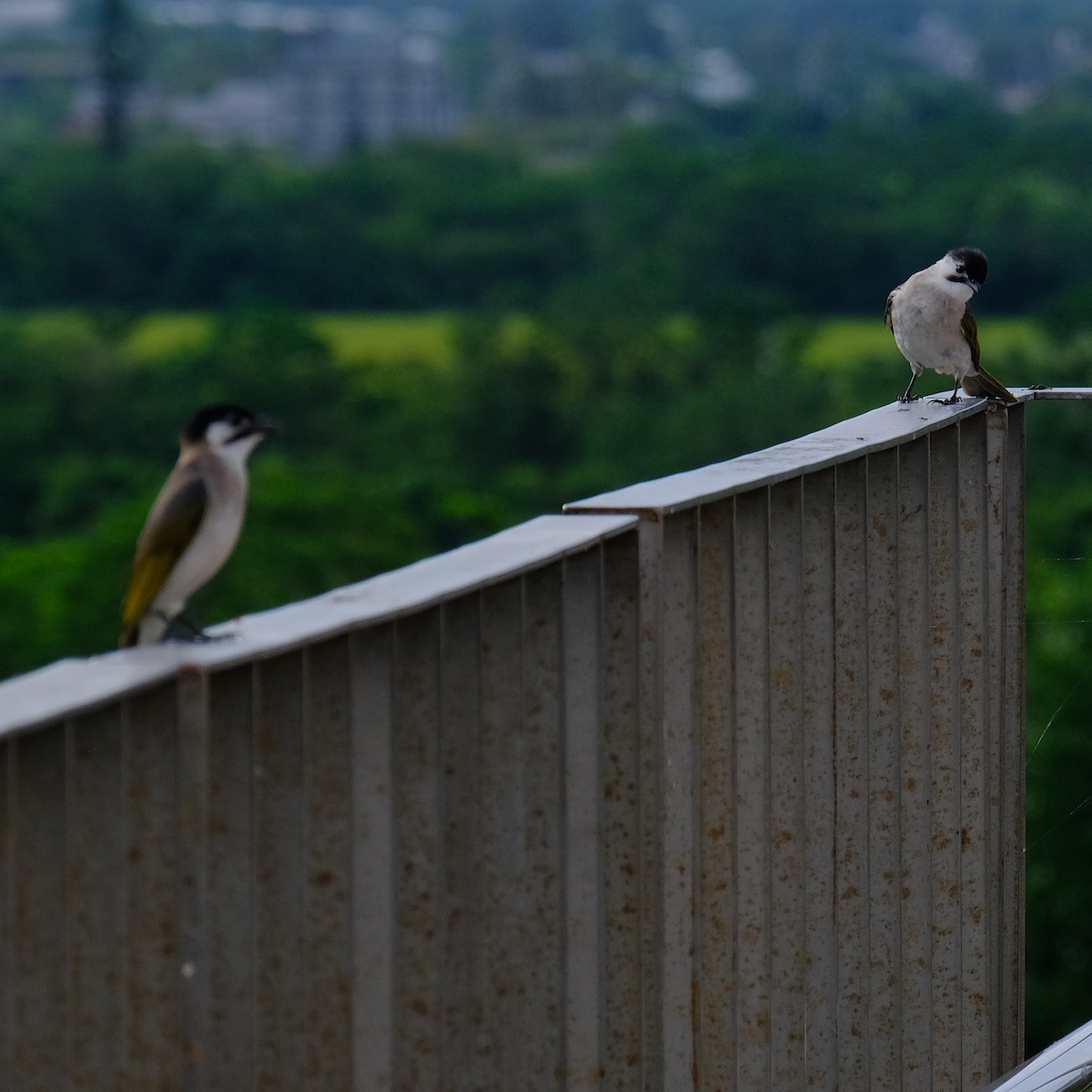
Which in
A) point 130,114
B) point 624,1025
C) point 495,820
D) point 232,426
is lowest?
point 624,1025

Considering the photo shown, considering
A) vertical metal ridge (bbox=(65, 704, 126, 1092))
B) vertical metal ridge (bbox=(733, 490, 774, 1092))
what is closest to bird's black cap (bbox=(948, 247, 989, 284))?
vertical metal ridge (bbox=(733, 490, 774, 1092))

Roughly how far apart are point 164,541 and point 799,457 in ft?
4.31

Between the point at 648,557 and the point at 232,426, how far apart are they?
2.34ft

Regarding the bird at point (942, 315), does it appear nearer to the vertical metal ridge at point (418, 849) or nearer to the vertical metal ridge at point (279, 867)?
the vertical metal ridge at point (418, 849)

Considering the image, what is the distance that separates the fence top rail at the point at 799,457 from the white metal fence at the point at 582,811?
0.04 ft

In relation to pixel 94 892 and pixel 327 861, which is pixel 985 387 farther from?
pixel 94 892

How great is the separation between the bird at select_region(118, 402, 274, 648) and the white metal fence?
205 mm

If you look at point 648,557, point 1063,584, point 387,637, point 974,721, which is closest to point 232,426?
point 387,637

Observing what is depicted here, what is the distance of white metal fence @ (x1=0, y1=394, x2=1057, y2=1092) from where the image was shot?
3.00 metres

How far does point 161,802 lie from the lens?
9.91 feet

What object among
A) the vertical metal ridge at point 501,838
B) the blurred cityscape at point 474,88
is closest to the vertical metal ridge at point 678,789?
the vertical metal ridge at point 501,838

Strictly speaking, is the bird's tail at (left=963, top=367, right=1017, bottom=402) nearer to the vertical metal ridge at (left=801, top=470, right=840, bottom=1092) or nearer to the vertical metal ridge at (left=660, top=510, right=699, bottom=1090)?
the vertical metal ridge at (left=801, top=470, right=840, bottom=1092)

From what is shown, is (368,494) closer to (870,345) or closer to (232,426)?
(870,345)

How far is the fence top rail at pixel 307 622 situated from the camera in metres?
2.88
